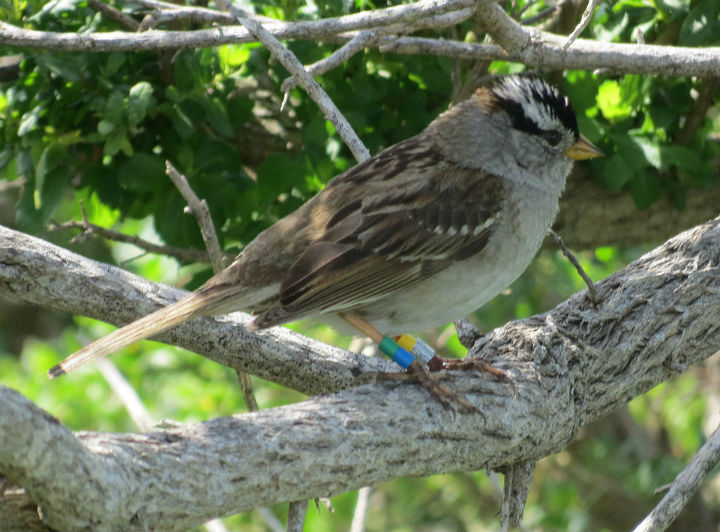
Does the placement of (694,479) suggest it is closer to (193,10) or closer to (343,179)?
(343,179)

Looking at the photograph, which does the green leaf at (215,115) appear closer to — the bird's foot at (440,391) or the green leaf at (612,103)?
the bird's foot at (440,391)

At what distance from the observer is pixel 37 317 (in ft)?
25.0

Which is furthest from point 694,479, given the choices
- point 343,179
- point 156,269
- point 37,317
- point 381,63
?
point 37,317

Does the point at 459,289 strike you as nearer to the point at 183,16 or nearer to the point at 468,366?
the point at 468,366

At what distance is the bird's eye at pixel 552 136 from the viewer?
139 inches

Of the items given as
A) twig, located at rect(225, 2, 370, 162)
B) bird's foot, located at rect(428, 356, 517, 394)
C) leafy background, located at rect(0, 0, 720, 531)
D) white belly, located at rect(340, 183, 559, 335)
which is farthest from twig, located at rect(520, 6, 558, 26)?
bird's foot, located at rect(428, 356, 517, 394)

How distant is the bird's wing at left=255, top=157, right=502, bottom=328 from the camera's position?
3.08m

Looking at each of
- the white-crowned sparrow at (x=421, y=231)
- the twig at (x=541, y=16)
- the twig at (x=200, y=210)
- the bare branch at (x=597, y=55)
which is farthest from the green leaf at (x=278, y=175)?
the twig at (x=541, y=16)

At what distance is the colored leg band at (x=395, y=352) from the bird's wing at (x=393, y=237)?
14 centimetres

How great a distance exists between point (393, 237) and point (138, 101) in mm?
937

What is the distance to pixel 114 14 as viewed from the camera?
11.6ft

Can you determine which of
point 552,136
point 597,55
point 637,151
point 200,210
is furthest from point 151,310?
point 637,151

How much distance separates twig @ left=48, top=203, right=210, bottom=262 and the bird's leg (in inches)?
31.4

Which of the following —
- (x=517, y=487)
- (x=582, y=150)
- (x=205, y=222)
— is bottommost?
(x=517, y=487)
